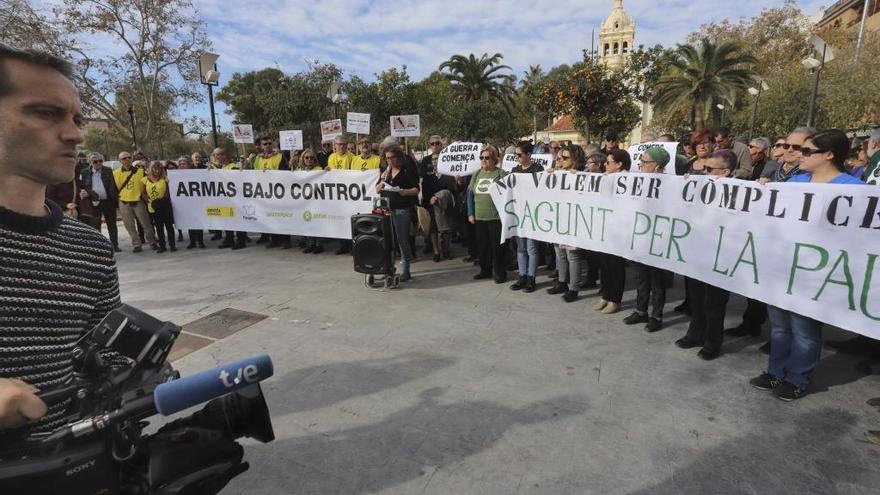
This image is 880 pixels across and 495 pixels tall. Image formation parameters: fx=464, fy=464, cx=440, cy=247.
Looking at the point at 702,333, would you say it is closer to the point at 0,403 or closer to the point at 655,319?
the point at 655,319

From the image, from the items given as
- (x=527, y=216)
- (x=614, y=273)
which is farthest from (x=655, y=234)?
(x=527, y=216)

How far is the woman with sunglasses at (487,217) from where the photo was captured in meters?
6.14

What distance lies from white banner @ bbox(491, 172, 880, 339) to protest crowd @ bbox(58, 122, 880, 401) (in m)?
0.16

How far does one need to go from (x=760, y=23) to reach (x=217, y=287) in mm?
42365

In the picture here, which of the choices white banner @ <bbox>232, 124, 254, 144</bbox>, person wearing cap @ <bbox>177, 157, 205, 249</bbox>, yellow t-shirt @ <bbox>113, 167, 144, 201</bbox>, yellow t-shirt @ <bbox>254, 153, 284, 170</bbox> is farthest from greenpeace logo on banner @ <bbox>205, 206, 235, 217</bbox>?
white banner @ <bbox>232, 124, 254, 144</bbox>

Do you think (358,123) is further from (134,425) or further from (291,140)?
(134,425)

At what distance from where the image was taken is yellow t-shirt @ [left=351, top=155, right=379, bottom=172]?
8.29 m

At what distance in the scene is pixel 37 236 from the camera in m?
1.20

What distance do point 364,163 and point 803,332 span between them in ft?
22.2

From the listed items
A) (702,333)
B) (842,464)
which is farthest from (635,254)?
(842,464)

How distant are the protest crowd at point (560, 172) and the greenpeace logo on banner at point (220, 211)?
1.34 feet

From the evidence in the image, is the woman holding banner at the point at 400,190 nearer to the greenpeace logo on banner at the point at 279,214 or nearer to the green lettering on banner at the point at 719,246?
the greenpeace logo on banner at the point at 279,214

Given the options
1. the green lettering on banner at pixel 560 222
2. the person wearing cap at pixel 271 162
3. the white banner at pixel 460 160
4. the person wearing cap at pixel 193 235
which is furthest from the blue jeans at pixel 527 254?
the person wearing cap at pixel 193 235

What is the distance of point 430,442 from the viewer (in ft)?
9.64
